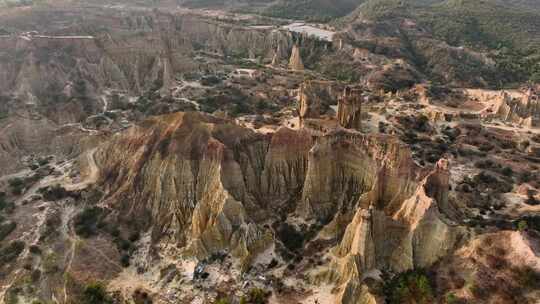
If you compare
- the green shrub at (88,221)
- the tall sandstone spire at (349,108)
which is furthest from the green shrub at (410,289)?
the green shrub at (88,221)

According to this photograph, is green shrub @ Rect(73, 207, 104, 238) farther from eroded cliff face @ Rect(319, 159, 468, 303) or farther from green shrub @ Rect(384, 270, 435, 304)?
green shrub @ Rect(384, 270, 435, 304)

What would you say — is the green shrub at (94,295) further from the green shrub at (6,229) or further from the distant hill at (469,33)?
the distant hill at (469,33)

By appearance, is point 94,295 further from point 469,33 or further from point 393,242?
point 469,33

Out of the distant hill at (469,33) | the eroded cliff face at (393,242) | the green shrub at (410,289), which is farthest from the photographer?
the distant hill at (469,33)

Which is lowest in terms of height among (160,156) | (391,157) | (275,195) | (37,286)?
(37,286)

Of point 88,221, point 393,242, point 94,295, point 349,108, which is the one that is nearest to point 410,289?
point 393,242

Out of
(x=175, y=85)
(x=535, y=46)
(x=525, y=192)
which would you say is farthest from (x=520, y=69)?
(x=175, y=85)

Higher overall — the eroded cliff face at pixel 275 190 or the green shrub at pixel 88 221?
the eroded cliff face at pixel 275 190

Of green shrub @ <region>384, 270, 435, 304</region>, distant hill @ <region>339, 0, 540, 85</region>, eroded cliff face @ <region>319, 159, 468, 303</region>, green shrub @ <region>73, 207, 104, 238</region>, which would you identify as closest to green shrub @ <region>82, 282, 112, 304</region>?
green shrub @ <region>73, 207, 104, 238</region>

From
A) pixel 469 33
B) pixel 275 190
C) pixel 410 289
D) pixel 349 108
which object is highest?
pixel 469 33

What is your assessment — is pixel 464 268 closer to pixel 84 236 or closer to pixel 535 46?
pixel 84 236

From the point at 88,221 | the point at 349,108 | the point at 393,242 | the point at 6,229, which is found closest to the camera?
the point at 393,242
